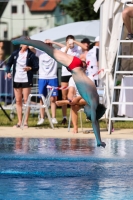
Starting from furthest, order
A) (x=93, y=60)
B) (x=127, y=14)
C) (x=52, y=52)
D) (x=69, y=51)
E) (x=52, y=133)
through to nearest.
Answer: (x=93, y=60), (x=69, y=51), (x=52, y=133), (x=127, y=14), (x=52, y=52)

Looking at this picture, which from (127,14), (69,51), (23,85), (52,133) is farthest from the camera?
(69,51)

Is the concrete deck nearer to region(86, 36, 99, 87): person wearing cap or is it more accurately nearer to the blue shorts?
the blue shorts

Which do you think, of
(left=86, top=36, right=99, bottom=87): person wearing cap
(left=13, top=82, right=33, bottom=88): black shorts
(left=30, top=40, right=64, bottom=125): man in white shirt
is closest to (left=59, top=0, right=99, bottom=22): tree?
(left=86, top=36, right=99, bottom=87): person wearing cap

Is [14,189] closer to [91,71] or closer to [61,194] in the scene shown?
[61,194]

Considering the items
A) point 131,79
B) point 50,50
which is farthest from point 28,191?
point 131,79

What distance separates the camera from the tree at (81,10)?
4106cm

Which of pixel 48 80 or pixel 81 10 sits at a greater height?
pixel 81 10

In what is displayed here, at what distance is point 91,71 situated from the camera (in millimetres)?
19312

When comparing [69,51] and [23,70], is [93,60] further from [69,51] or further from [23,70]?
[23,70]

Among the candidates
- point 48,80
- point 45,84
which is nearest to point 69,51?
point 48,80

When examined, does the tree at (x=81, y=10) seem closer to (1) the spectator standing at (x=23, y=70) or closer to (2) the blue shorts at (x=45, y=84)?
(2) the blue shorts at (x=45, y=84)

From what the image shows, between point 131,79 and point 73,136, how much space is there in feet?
8.69

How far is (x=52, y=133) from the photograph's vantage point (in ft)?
51.4

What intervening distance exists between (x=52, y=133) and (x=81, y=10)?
2700 cm
